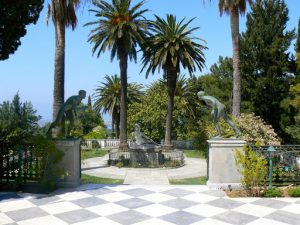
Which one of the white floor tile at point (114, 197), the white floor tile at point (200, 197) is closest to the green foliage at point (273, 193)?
the white floor tile at point (200, 197)

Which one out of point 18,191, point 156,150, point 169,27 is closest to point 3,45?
point 18,191

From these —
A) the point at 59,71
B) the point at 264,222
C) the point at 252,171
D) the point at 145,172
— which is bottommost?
the point at 145,172

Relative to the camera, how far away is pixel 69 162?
10.1 metres

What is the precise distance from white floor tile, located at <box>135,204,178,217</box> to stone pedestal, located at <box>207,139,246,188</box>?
2.42m

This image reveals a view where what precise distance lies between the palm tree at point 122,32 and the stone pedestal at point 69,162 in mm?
15969

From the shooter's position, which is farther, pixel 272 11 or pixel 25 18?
pixel 272 11

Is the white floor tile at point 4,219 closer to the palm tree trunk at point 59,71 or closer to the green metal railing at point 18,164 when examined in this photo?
the green metal railing at point 18,164

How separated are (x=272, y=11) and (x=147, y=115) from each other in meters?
15.9

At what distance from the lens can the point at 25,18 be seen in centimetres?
1008

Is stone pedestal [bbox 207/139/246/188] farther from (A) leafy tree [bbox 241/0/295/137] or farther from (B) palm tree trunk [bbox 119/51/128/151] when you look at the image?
(A) leafy tree [bbox 241/0/295/137]

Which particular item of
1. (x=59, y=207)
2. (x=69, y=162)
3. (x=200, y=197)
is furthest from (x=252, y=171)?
(x=69, y=162)

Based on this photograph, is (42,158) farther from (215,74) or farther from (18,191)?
(215,74)

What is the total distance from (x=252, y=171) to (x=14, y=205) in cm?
590

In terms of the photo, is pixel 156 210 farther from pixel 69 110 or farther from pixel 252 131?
pixel 252 131
